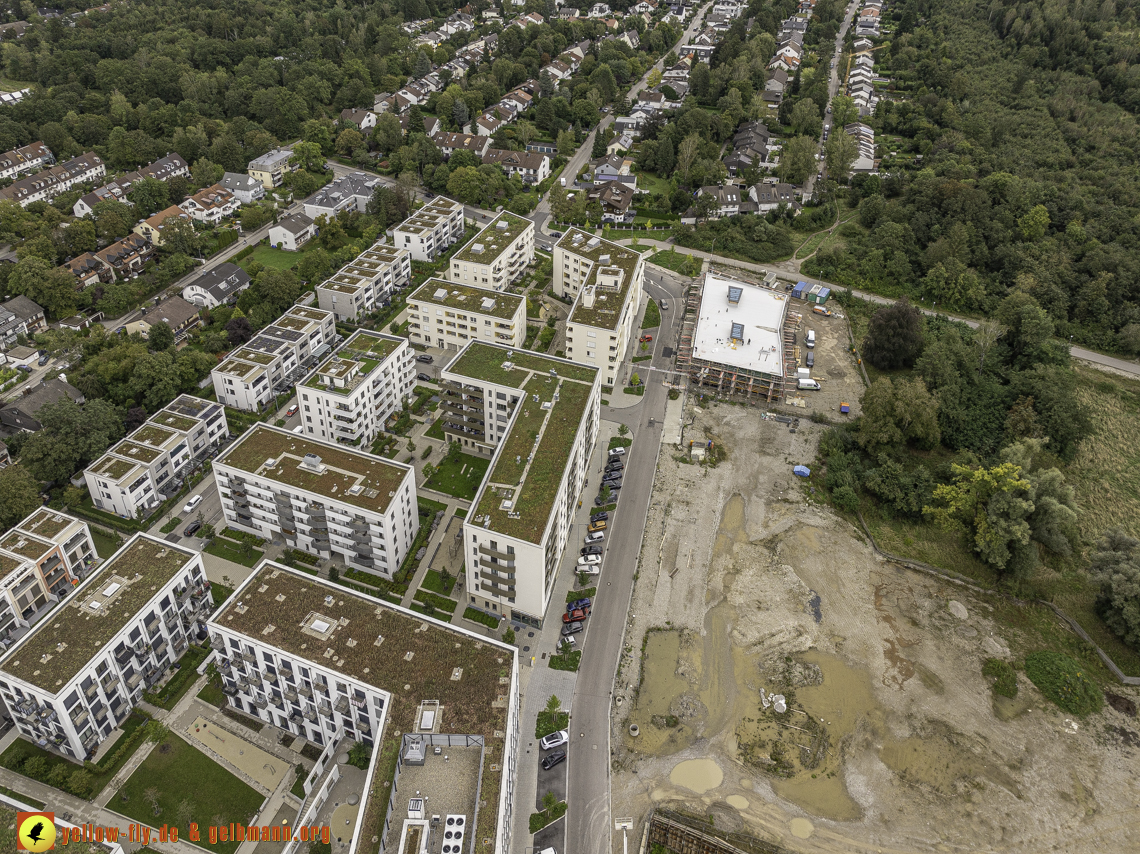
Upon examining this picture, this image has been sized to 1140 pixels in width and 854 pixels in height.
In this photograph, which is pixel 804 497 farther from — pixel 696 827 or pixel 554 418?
pixel 696 827

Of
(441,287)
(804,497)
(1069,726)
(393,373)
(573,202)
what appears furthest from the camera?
(573,202)

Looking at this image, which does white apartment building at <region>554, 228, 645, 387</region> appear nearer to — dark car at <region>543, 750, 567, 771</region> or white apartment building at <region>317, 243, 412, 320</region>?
white apartment building at <region>317, 243, 412, 320</region>

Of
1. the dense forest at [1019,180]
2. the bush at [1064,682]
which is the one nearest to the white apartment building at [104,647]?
the bush at [1064,682]

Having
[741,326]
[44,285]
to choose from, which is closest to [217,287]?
[44,285]

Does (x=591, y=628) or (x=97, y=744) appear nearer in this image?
(x=97, y=744)

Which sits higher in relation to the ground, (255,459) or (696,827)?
(255,459)

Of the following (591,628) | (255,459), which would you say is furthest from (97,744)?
Result: (591,628)

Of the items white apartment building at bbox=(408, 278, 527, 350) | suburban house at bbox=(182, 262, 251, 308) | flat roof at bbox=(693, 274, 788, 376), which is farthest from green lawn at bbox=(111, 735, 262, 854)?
flat roof at bbox=(693, 274, 788, 376)
